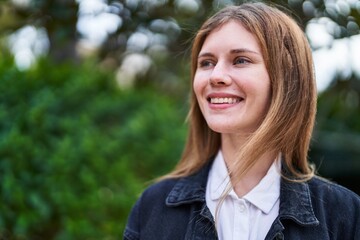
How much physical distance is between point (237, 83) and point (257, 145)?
25 cm

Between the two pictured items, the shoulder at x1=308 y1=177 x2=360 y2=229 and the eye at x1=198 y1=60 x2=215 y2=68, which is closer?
the shoulder at x1=308 y1=177 x2=360 y2=229

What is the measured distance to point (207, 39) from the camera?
219 centimetres

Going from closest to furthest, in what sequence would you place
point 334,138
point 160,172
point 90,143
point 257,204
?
point 257,204
point 90,143
point 160,172
point 334,138

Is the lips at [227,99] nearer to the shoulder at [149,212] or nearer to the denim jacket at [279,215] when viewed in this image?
the denim jacket at [279,215]

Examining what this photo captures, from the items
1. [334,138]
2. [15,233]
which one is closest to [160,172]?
[15,233]

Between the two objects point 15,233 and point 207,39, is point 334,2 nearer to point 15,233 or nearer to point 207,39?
point 207,39

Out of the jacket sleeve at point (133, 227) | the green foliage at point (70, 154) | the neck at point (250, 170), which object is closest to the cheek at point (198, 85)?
the neck at point (250, 170)

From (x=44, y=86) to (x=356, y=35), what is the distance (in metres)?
2.25

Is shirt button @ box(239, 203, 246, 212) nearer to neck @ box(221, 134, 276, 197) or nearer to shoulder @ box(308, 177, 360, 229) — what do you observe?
neck @ box(221, 134, 276, 197)

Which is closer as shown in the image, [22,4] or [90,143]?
[90,143]

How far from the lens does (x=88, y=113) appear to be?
4.13 metres

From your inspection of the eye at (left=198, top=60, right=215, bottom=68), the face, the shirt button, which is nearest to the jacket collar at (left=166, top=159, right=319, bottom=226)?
the shirt button

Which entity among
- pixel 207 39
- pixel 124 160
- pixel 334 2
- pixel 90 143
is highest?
pixel 207 39

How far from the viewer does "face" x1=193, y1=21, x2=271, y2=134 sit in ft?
6.66
